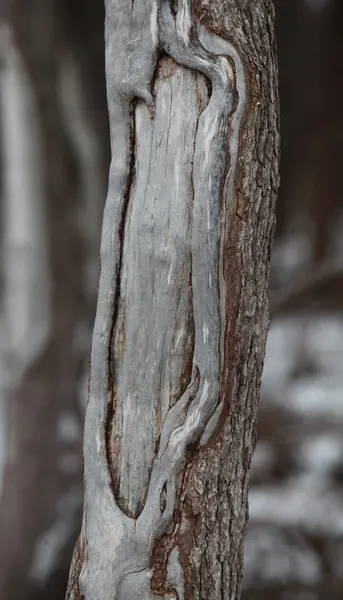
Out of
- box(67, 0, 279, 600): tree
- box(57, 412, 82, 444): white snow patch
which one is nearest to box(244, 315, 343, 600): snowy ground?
box(57, 412, 82, 444): white snow patch

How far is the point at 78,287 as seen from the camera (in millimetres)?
1861

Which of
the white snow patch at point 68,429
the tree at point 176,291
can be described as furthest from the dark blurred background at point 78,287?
the tree at point 176,291

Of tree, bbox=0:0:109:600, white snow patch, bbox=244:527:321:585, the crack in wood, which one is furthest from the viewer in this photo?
white snow patch, bbox=244:527:321:585

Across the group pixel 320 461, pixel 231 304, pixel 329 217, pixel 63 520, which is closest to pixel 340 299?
pixel 329 217

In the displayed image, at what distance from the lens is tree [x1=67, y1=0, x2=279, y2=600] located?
3.04ft

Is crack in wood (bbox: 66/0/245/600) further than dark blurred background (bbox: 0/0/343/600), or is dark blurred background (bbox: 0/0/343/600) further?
dark blurred background (bbox: 0/0/343/600)

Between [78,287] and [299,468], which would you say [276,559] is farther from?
[78,287]

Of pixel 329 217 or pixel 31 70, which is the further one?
pixel 329 217

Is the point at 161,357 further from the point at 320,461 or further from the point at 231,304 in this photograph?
the point at 320,461

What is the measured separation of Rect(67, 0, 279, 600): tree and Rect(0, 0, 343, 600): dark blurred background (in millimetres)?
863

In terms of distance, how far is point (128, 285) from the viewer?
3.18 ft

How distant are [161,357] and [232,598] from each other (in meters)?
0.38

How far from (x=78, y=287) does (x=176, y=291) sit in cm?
95

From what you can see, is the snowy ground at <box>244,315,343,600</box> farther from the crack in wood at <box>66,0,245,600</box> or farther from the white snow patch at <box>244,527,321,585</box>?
the crack in wood at <box>66,0,245,600</box>
